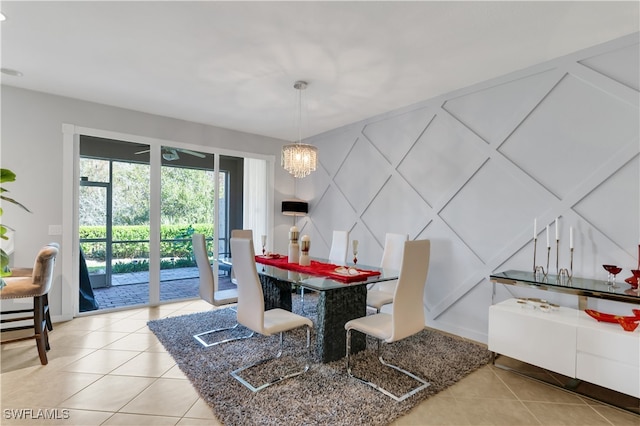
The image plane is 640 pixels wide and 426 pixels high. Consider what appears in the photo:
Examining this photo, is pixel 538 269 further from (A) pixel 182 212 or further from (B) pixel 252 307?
(A) pixel 182 212

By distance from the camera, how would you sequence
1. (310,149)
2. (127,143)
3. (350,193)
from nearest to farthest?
1. (310,149)
2. (127,143)
3. (350,193)

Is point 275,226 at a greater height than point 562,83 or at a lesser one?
lesser

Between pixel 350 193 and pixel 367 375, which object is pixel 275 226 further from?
pixel 367 375

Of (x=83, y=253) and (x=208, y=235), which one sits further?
(x=208, y=235)

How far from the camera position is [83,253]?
4.02 metres

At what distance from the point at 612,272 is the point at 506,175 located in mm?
1164

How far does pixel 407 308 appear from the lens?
89.4 inches

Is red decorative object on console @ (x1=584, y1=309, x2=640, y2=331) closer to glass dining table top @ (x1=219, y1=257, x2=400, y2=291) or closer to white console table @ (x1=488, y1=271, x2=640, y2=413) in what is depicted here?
white console table @ (x1=488, y1=271, x2=640, y2=413)

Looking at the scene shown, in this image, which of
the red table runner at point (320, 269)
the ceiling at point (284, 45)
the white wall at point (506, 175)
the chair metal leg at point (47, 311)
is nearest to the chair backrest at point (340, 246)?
the white wall at point (506, 175)

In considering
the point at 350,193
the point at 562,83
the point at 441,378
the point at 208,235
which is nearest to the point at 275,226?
the point at 208,235

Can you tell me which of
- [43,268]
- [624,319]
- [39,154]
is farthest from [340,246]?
[39,154]

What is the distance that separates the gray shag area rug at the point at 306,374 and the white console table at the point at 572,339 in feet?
1.50

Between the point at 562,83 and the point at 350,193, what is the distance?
2.78 metres

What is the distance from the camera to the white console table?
6.61 feet
